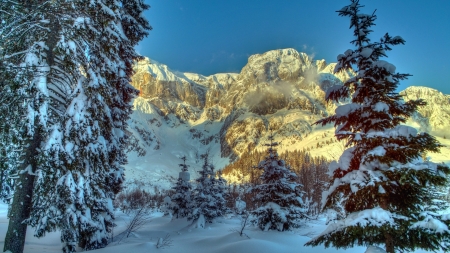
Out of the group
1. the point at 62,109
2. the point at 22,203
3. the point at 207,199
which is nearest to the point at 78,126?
the point at 62,109

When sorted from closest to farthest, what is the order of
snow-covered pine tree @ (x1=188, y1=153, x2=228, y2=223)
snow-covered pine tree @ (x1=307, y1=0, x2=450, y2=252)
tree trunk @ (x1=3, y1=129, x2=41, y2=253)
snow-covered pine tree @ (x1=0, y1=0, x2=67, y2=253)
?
snow-covered pine tree @ (x1=307, y1=0, x2=450, y2=252)
snow-covered pine tree @ (x1=0, y1=0, x2=67, y2=253)
tree trunk @ (x1=3, y1=129, x2=41, y2=253)
snow-covered pine tree @ (x1=188, y1=153, x2=228, y2=223)

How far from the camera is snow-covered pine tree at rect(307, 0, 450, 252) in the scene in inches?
181

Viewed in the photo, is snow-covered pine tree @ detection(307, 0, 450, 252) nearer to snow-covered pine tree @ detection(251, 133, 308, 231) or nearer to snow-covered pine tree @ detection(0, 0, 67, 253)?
snow-covered pine tree @ detection(0, 0, 67, 253)

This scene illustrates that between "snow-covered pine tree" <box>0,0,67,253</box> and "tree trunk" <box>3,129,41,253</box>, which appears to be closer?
"snow-covered pine tree" <box>0,0,67,253</box>

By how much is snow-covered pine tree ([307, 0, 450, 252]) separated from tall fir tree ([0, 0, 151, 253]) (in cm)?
662

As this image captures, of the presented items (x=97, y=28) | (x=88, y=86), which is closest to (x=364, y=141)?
(x=88, y=86)

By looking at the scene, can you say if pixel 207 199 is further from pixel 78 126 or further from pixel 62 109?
pixel 78 126

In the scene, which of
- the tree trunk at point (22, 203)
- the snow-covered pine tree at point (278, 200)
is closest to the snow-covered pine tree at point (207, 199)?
the snow-covered pine tree at point (278, 200)

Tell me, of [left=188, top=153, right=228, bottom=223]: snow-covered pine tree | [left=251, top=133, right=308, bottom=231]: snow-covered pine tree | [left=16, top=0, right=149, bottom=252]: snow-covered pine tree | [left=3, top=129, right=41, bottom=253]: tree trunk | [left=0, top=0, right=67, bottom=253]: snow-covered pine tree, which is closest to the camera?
[left=0, top=0, right=67, bottom=253]: snow-covered pine tree

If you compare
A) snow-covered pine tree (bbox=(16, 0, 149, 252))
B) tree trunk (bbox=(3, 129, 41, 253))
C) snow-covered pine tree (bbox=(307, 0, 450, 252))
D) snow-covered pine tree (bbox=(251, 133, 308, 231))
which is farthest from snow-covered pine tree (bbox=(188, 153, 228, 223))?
snow-covered pine tree (bbox=(307, 0, 450, 252))

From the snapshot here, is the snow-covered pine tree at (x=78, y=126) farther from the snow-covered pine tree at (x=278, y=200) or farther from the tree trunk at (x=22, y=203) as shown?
the snow-covered pine tree at (x=278, y=200)

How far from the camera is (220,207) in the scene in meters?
23.9

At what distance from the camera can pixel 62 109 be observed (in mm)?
7621

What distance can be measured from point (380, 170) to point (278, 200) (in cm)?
1118
